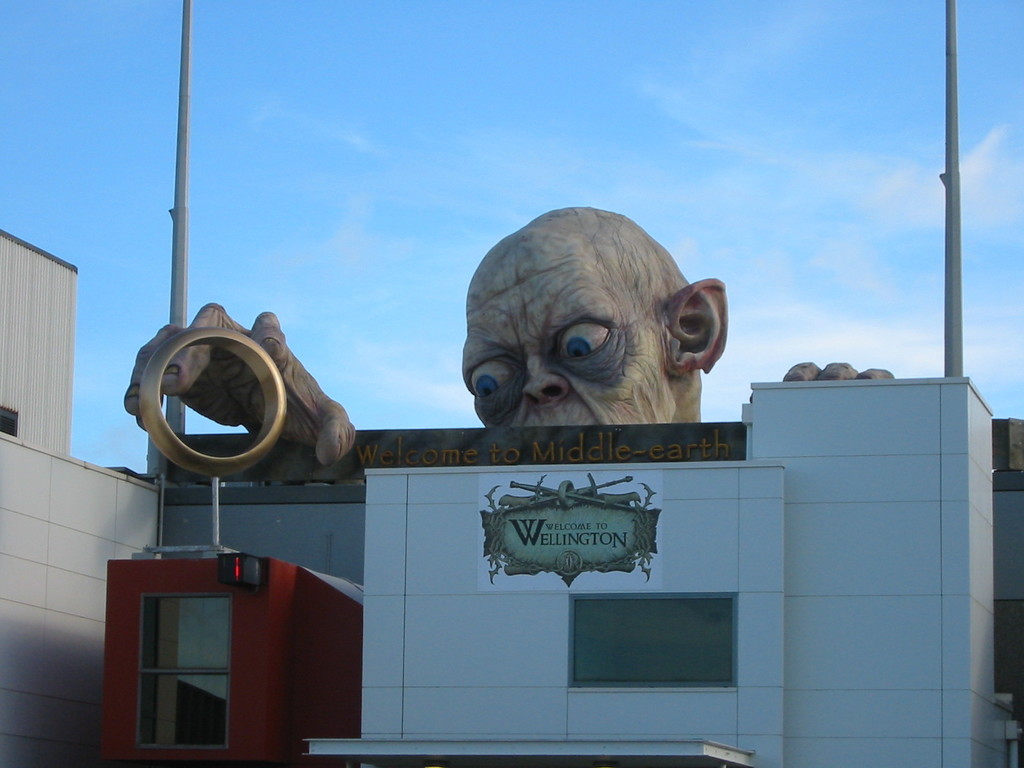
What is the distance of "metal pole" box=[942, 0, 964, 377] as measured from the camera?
34094 millimetres

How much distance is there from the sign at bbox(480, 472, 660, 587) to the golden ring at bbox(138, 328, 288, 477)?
3.75 meters

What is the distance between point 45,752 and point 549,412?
8.53m

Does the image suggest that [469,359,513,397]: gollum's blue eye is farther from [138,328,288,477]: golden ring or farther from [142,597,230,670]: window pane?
[142,597,230,670]: window pane

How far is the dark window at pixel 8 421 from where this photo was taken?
4734 centimetres

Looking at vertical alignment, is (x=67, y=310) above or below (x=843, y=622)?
above

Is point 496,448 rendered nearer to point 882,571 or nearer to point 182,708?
point 182,708

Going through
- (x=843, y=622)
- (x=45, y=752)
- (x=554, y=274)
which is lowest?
(x=45, y=752)

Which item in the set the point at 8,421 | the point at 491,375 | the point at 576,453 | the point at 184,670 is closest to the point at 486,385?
the point at 491,375

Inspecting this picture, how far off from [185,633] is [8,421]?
21.5 meters

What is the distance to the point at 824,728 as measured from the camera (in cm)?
2491

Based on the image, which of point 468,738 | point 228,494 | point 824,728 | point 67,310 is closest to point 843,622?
point 824,728

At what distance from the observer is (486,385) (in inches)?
1249

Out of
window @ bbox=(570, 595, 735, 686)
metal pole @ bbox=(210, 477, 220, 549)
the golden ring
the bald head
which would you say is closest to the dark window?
the bald head

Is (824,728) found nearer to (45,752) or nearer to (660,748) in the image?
(660,748)
